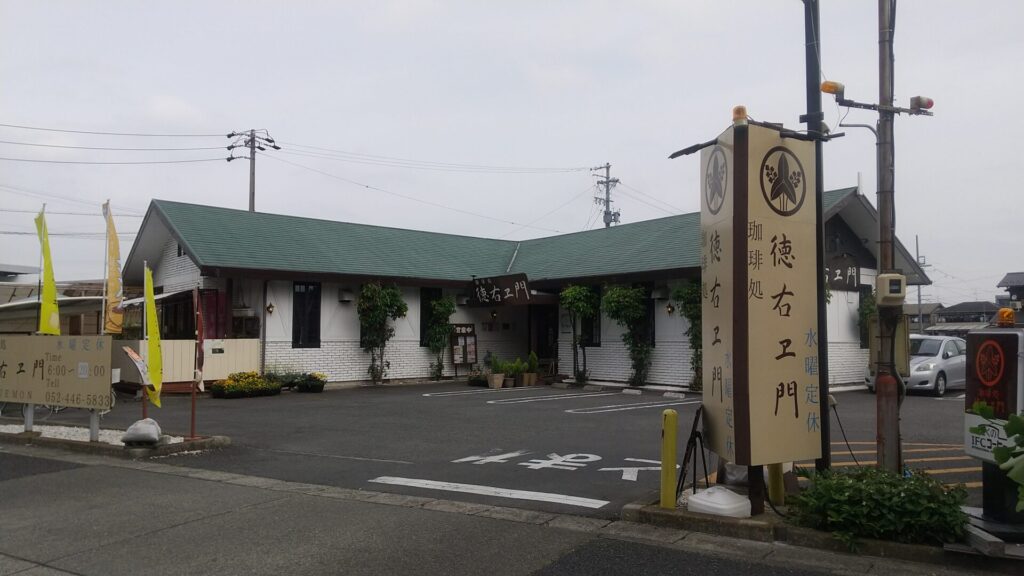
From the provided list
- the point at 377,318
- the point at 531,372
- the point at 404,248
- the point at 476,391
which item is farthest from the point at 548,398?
the point at 404,248

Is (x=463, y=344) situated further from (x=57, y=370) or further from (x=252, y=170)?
(x=252, y=170)

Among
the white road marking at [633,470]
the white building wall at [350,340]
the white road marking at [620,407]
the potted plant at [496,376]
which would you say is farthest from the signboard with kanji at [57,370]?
the potted plant at [496,376]

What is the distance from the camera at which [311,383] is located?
19.5m

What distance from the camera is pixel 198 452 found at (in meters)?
10.4

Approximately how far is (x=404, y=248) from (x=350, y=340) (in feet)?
14.6

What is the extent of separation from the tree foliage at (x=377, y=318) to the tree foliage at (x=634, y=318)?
5995 millimetres

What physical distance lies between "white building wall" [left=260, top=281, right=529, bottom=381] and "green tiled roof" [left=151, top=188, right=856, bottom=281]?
862mm

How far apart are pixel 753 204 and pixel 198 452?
8.18 metres

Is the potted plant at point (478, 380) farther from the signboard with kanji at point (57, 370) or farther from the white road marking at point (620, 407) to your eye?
the signboard with kanji at point (57, 370)

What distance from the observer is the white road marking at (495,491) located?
7.15 metres

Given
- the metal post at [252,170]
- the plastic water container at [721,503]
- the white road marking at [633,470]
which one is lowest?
the white road marking at [633,470]

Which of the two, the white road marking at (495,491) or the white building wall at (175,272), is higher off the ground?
the white building wall at (175,272)

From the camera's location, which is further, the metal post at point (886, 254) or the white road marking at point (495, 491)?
the white road marking at point (495, 491)

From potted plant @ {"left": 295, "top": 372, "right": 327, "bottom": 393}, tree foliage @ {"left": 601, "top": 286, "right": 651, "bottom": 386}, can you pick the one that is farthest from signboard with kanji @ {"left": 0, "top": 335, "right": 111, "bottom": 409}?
tree foliage @ {"left": 601, "top": 286, "right": 651, "bottom": 386}
